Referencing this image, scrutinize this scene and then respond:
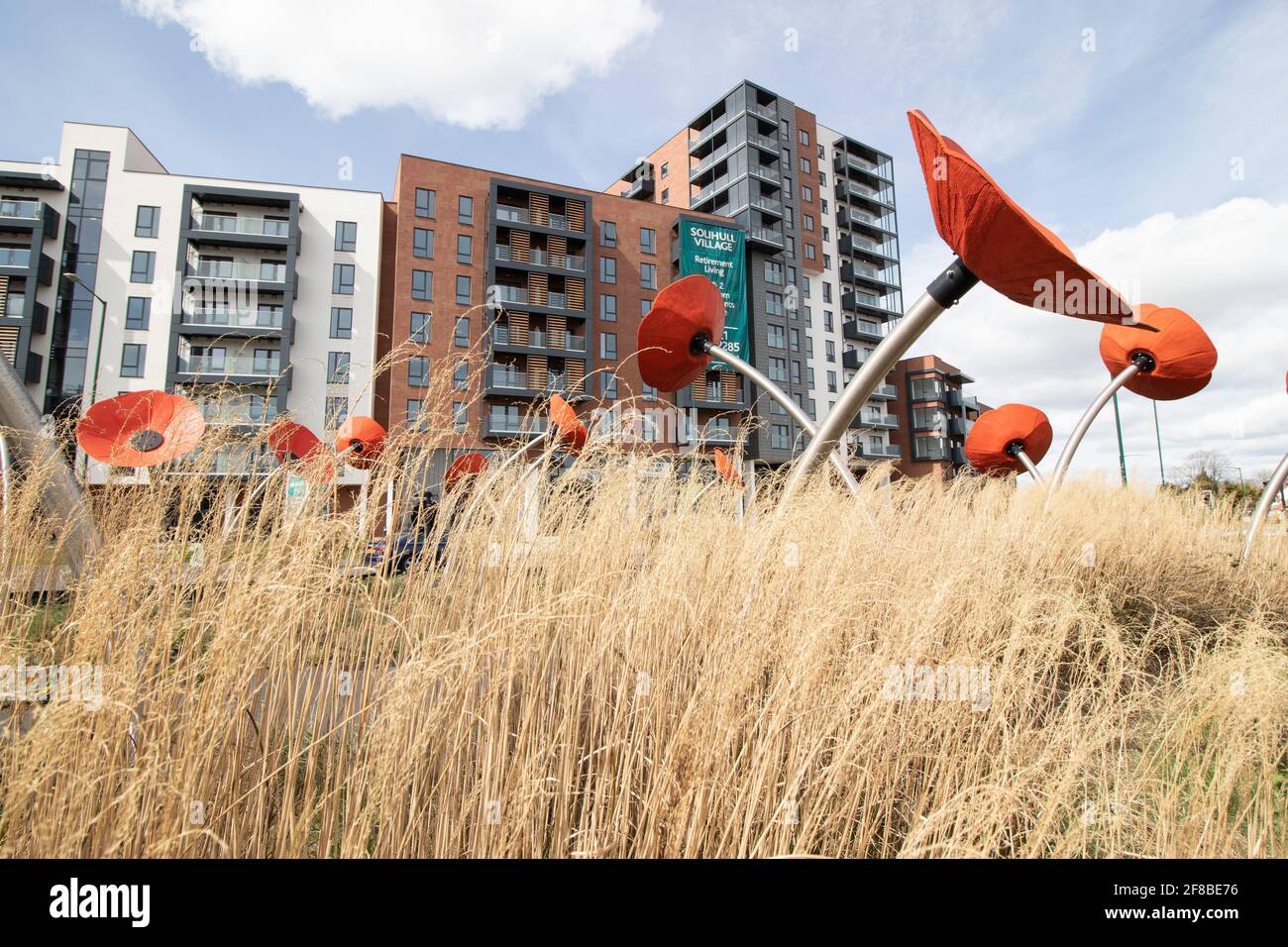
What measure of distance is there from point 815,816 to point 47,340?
40365mm

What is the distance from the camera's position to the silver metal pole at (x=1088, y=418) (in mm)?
6137

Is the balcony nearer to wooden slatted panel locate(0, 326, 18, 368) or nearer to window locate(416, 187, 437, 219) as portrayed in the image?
window locate(416, 187, 437, 219)

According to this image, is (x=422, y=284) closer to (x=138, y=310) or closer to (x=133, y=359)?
(x=138, y=310)

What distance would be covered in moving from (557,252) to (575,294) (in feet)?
8.34

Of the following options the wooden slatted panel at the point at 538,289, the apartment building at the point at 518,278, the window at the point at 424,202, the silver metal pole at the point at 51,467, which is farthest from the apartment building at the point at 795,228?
the silver metal pole at the point at 51,467

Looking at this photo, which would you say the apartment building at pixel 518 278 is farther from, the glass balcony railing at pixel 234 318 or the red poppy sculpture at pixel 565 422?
the red poppy sculpture at pixel 565 422

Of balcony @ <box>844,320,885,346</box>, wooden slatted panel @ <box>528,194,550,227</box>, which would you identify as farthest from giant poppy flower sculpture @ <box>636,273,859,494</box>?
balcony @ <box>844,320,885,346</box>

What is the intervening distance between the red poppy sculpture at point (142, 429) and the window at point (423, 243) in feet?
98.4

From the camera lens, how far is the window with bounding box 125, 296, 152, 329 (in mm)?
28953

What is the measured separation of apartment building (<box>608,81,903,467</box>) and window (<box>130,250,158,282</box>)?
29425 mm

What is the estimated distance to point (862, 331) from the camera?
4606 centimetres

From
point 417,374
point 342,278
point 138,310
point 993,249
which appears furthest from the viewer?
point 342,278

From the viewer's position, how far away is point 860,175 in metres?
48.3

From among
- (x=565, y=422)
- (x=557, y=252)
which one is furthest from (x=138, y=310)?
(x=565, y=422)
